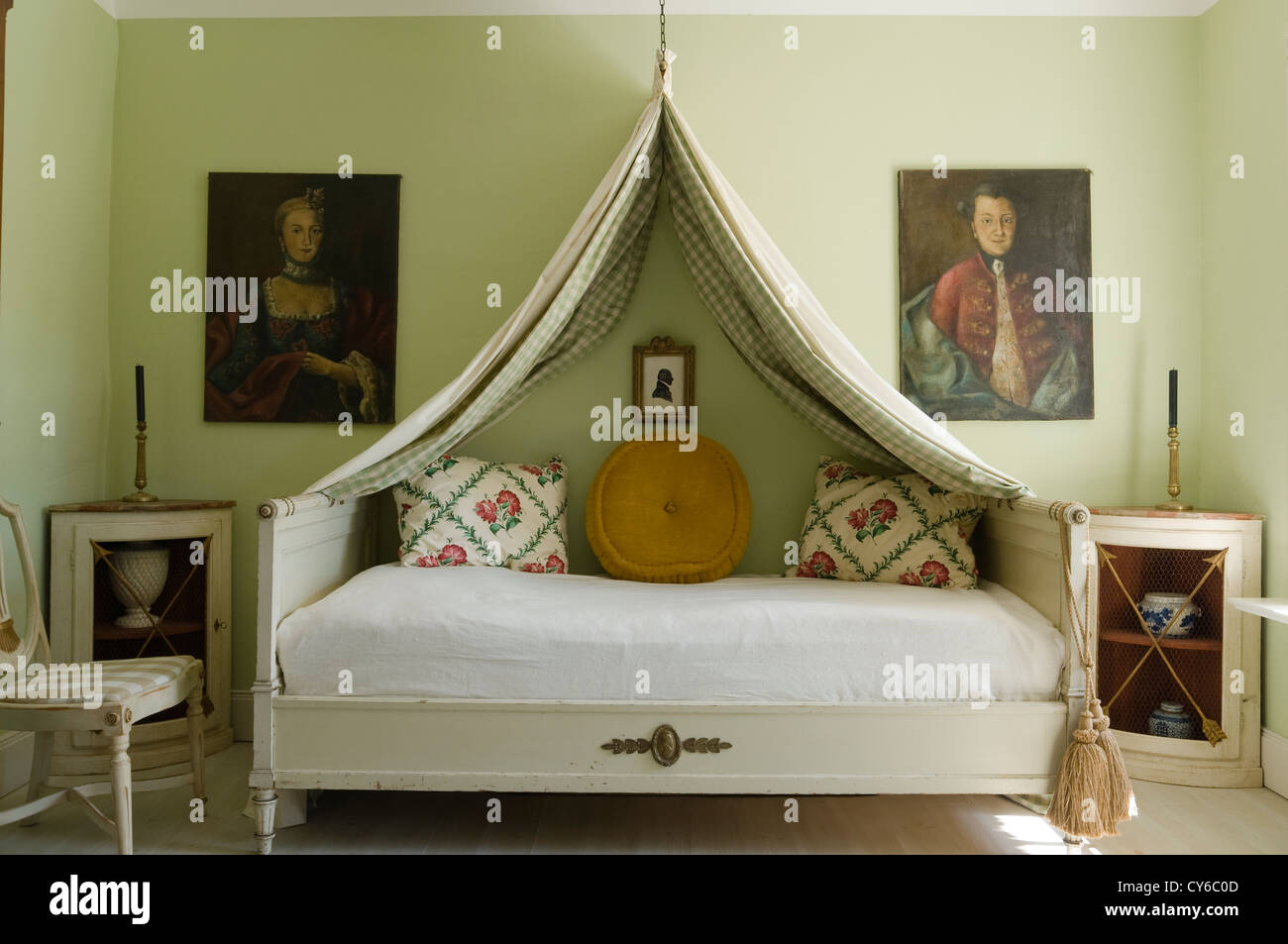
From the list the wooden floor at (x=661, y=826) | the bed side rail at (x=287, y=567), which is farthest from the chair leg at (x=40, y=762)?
the bed side rail at (x=287, y=567)

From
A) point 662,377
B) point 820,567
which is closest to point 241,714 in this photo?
point 662,377

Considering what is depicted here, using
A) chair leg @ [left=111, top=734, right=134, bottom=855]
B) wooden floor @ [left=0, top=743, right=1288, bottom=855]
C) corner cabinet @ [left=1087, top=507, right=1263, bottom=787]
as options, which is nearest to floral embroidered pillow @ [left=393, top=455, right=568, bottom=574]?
wooden floor @ [left=0, top=743, right=1288, bottom=855]

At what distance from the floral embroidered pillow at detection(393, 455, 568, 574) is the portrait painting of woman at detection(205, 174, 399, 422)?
49 cm

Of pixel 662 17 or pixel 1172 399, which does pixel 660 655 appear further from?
pixel 662 17

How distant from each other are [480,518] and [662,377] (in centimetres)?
86

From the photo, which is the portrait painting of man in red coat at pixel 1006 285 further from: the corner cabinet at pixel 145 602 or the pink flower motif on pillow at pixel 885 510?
the corner cabinet at pixel 145 602

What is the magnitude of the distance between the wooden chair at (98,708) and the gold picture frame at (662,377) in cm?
174

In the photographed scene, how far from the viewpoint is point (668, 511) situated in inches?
123

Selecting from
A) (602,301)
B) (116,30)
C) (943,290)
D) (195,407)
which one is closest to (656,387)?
(602,301)

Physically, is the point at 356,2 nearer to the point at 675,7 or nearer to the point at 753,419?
the point at 675,7

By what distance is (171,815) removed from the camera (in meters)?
2.58
